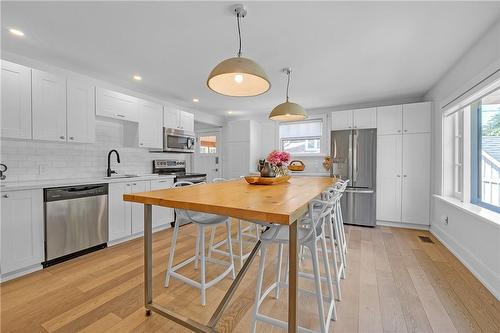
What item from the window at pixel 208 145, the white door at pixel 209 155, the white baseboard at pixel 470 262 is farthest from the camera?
the window at pixel 208 145

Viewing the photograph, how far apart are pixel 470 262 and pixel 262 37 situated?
321 centimetres

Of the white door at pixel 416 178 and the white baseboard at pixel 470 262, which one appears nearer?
the white baseboard at pixel 470 262

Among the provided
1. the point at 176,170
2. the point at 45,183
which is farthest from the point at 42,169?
the point at 176,170

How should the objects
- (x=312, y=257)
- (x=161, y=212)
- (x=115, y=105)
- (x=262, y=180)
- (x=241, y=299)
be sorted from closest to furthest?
(x=312, y=257)
(x=241, y=299)
(x=262, y=180)
(x=115, y=105)
(x=161, y=212)

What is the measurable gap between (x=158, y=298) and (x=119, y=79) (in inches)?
120

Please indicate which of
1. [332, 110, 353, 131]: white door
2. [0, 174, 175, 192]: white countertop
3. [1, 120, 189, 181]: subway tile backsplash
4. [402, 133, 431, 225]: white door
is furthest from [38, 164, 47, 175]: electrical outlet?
[402, 133, 431, 225]: white door

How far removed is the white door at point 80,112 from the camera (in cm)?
279

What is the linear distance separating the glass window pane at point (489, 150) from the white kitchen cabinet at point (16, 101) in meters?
4.99

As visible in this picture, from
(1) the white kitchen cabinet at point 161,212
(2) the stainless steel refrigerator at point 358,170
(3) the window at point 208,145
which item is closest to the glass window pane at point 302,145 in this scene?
(2) the stainless steel refrigerator at point 358,170

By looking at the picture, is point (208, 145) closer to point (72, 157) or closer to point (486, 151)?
point (72, 157)

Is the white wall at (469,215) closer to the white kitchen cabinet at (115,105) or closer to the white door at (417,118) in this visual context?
the white door at (417,118)

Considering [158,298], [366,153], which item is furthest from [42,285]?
[366,153]

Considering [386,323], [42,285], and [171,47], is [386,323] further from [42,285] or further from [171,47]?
[171,47]

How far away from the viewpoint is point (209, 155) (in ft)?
20.2
